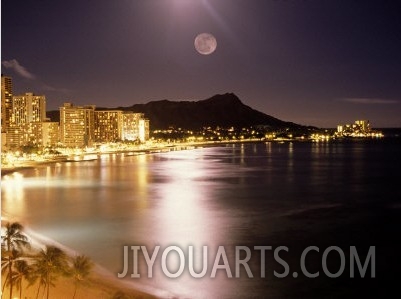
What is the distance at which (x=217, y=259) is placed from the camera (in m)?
10.6

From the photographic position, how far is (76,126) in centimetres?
7606

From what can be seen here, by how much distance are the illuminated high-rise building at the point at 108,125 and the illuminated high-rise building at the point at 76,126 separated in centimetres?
351

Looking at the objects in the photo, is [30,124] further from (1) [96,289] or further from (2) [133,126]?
(1) [96,289]

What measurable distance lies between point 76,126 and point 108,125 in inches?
371

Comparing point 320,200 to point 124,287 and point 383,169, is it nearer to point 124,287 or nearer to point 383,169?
point 124,287

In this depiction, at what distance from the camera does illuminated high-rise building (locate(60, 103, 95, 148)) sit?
73875 mm

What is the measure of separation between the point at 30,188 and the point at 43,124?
51.6 meters

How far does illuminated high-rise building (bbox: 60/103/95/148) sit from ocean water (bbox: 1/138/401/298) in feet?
152

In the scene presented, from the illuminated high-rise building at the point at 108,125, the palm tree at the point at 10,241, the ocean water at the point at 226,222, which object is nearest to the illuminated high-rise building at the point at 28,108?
the illuminated high-rise building at the point at 108,125

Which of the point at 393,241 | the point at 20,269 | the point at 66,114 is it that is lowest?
the point at 393,241

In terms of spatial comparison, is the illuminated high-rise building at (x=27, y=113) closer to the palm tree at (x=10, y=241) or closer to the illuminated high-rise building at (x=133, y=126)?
the illuminated high-rise building at (x=133, y=126)

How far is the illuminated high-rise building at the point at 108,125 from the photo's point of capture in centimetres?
8294

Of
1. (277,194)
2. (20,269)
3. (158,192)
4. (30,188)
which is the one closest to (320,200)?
(277,194)

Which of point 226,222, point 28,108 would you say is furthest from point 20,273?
point 28,108
